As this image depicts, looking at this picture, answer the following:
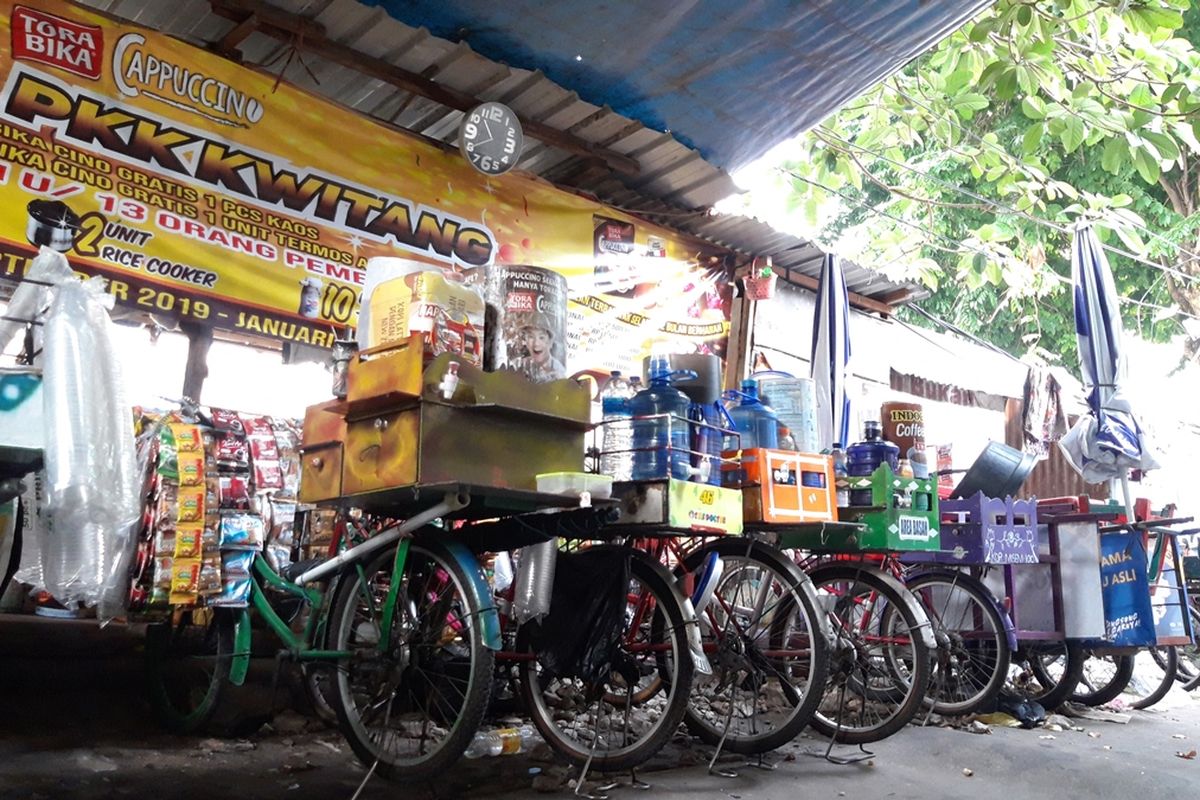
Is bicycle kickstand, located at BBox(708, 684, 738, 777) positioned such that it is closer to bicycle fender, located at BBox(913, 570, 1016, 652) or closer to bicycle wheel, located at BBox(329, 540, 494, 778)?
bicycle wheel, located at BBox(329, 540, 494, 778)

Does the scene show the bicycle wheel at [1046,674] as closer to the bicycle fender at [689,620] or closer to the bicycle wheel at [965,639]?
the bicycle wheel at [965,639]

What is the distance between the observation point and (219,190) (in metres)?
4.61

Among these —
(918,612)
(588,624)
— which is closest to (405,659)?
(588,624)

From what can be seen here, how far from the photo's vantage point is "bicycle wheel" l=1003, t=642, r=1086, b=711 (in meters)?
5.51

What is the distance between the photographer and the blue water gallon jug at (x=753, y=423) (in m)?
4.24

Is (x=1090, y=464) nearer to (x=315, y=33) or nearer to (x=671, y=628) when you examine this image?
(x=671, y=628)

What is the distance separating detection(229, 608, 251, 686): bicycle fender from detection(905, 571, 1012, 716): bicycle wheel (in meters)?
3.51

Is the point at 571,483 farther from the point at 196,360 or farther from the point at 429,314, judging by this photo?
the point at 196,360

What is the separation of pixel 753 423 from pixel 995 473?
2.12 meters

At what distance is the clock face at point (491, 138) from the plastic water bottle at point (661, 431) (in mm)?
2190

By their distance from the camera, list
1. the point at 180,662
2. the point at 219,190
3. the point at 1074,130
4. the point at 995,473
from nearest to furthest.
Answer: the point at 180,662 < the point at 219,190 < the point at 995,473 < the point at 1074,130

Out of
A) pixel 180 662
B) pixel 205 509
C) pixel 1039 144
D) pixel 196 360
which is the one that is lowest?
pixel 180 662

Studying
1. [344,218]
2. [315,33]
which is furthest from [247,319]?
[315,33]

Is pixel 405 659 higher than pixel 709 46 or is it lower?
lower
